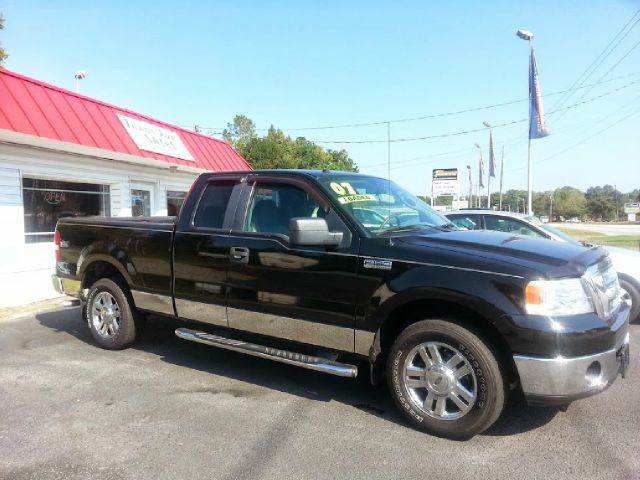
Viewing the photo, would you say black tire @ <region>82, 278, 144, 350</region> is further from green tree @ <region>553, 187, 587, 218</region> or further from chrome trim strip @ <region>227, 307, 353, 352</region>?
green tree @ <region>553, 187, 587, 218</region>

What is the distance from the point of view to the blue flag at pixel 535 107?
16703mm

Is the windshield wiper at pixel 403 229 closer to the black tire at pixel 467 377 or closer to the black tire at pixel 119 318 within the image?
the black tire at pixel 467 377

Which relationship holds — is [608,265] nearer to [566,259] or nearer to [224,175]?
[566,259]

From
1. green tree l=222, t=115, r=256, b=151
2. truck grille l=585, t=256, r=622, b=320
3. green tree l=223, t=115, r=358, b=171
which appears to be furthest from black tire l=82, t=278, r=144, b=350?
green tree l=222, t=115, r=256, b=151

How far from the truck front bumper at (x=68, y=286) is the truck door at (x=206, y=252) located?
1.76 meters

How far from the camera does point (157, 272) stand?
5.09 metres

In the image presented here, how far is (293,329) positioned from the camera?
416cm

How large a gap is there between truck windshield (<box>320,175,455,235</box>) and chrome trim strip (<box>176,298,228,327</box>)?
1504 mm

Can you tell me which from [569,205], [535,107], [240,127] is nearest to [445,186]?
[535,107]

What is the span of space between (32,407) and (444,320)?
340 cm

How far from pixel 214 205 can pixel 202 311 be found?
3.35ft

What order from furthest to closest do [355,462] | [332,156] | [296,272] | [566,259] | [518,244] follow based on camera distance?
1. [332,156]
2. [296,272]
3. [518,244]
4. [566,259]
5. [355,462]

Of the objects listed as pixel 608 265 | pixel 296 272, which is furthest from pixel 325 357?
pixel 608 265

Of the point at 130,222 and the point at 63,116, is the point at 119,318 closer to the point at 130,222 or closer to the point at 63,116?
the point at 130,222
